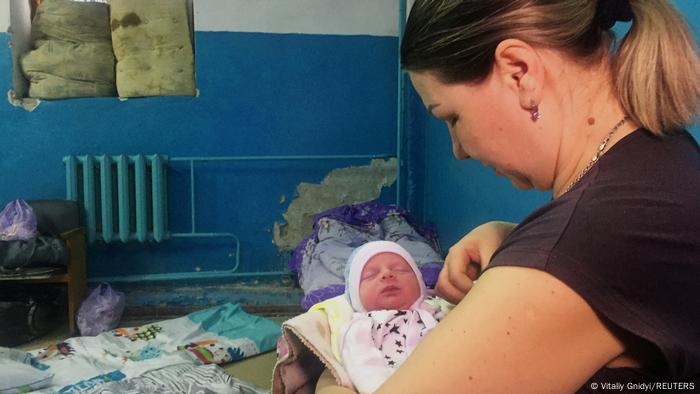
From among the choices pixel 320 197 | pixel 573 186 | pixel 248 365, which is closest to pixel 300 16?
pixel 320 197

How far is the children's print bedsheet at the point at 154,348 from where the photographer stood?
2.47 meters

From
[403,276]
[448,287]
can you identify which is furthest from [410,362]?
[403,276]

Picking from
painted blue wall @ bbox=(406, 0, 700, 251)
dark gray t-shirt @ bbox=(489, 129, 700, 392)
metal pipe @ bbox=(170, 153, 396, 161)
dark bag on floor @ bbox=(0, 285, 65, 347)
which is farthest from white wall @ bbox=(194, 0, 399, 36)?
dark gray t-shirt @ bbox=(489, 129, 700, 392)

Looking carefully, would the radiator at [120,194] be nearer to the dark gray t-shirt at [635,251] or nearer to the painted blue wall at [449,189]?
the painted blue wall at [449,189]

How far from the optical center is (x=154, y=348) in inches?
110

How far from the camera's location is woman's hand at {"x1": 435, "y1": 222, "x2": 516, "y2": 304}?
110 centimetres

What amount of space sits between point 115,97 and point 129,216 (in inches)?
28.7

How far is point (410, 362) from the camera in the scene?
0.62m

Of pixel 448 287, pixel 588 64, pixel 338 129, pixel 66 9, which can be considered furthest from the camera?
pixel 338 129

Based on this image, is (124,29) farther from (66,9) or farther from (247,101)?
(247,101)

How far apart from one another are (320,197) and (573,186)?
10.7 ft

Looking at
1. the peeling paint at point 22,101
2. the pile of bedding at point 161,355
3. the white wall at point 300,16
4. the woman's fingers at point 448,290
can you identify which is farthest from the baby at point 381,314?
the peeling paint at point 22,101

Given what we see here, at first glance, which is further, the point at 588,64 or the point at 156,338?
the point at 156,338

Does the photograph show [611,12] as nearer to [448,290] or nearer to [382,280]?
[448,290]
